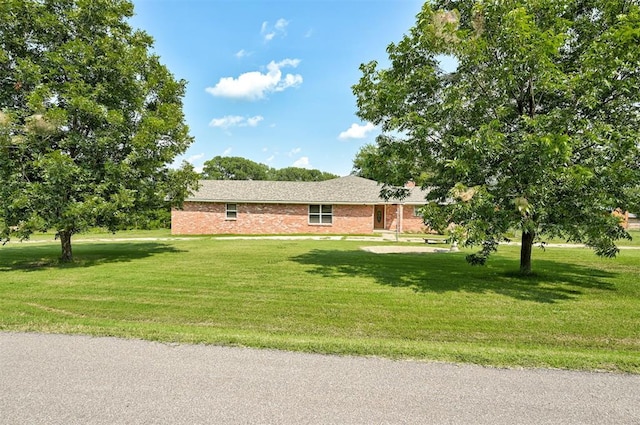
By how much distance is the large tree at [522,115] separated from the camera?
6.35 metres

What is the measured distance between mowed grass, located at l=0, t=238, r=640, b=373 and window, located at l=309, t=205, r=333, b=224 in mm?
12618

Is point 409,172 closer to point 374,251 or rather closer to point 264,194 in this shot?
point 374,251

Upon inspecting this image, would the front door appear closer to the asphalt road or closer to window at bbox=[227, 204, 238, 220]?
window at bbox=[227, 204, 238, 220]

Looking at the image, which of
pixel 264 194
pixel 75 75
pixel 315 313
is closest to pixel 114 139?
pixel 75 75

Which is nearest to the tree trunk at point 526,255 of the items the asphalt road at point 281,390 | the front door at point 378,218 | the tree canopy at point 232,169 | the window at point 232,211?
the asphalt road at point 281,390

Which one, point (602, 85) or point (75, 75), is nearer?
point (602, 85)

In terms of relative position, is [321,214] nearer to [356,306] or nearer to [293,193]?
[293,193]

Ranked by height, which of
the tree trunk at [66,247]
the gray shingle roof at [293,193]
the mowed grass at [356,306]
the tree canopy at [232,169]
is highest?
the tree canopy at [232,169]

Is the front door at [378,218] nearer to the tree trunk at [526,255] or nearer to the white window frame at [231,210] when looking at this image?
the white window frame at [231,210]

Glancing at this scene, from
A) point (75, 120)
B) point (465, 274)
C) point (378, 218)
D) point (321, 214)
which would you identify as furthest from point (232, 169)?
point (465, 274)

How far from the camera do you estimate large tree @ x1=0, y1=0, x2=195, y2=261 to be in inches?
372

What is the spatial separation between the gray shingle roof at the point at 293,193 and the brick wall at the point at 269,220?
0.47 metres

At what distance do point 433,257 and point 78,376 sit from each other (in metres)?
11.5

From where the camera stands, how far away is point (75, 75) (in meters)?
9.95
